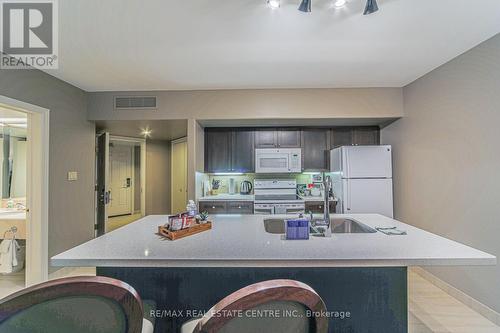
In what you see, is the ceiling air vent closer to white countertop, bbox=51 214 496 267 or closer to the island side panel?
white countertop, bbox=51 214 496 267

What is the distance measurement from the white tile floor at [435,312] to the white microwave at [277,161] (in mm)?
2121

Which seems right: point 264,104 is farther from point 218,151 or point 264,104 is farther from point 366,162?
point 366,162

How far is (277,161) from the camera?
3998 millimetres

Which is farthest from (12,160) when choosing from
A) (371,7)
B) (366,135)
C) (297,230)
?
(366,135)

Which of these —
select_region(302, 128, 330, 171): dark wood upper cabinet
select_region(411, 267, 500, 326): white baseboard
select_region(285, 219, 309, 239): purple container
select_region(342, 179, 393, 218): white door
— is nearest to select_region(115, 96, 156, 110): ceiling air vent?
select_region(302, 128, 330, 171): dark wood upper cabinet

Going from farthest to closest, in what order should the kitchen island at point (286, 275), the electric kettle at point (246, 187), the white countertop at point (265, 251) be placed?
the electric kettle at point (246, 187), the kitchen island at point (286, 275), the white countertop at point (265, 251)

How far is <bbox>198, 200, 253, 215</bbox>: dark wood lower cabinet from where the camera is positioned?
12.3 feet

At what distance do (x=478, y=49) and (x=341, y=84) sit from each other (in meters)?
1.34

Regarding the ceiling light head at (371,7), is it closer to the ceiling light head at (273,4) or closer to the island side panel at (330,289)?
the ceiling light head at (273,4)

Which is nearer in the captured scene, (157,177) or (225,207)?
(225,207)

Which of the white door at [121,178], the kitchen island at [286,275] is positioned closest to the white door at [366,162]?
the kitchen island at [286,275]

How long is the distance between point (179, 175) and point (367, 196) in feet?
12.5

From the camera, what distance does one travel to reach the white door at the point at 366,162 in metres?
3.46

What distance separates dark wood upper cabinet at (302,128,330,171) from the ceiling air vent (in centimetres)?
242
